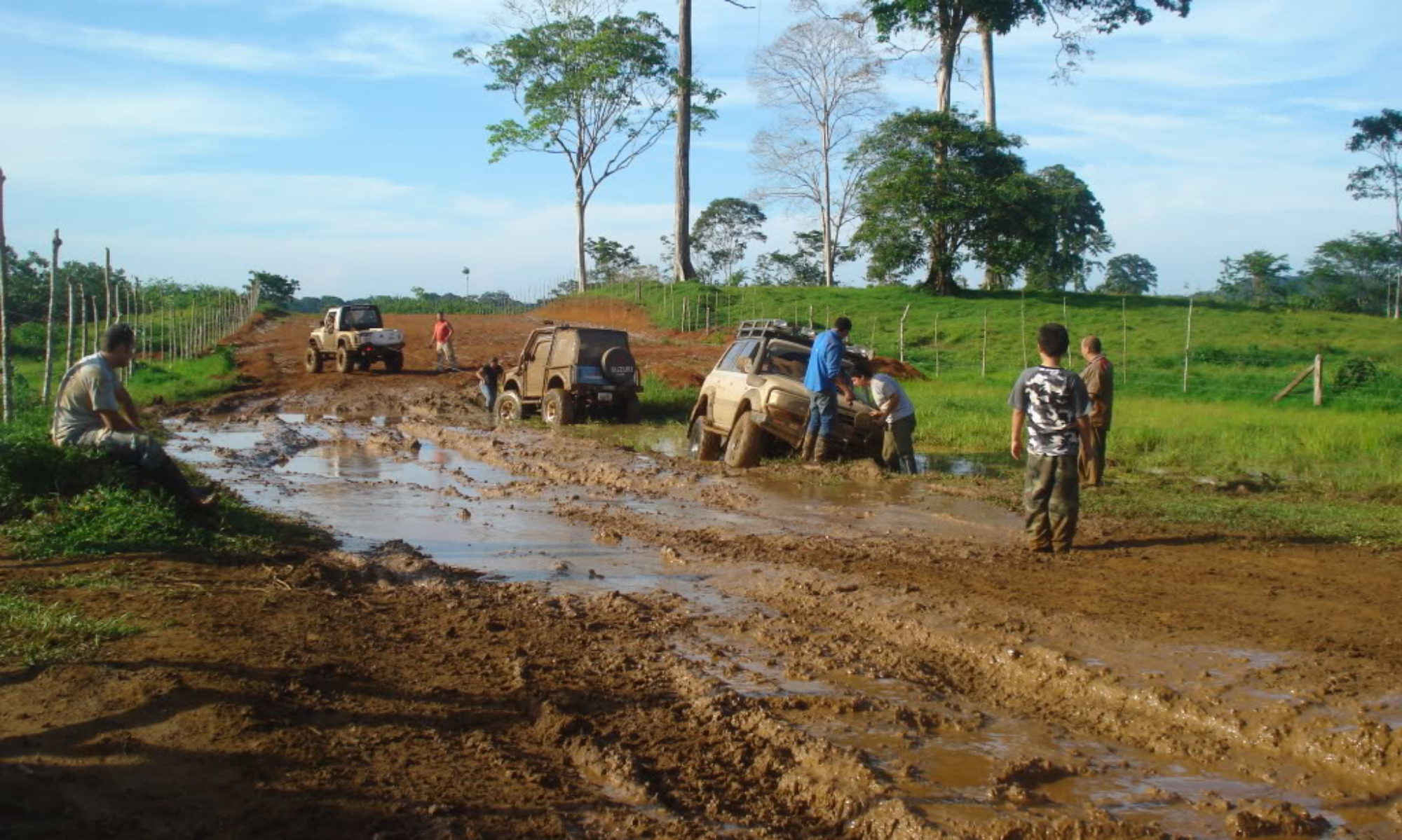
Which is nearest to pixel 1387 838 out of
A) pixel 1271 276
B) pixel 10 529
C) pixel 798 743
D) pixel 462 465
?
pixel 798 743

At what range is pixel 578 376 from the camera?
19.3m

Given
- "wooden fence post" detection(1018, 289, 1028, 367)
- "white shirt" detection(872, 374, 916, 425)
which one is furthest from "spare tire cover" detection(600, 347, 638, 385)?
"wooden fence post" detection(1018, 289, 1028, 367)

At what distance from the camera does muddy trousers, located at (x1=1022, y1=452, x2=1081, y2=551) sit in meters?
8.36

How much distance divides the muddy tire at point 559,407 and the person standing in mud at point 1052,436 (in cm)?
1174

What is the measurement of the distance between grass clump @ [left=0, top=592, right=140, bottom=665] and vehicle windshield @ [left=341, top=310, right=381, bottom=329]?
2518 centimetres

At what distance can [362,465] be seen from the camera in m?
15.1

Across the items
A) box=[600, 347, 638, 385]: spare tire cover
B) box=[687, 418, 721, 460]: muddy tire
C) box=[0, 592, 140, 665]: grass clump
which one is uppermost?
box=[600, 347, 638, 385]: spare tire cover

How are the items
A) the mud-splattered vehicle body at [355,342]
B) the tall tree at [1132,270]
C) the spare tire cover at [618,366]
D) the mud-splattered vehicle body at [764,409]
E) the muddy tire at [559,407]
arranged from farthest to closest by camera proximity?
the tall tree at [1132,270], the mud-splattered vehicle body at [355,342], the spare tire cover at [618,366], the muddy tire at [559,407], the mud-splattered vehicle body at [764,409]

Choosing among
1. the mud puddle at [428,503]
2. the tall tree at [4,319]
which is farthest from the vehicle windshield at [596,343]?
the tall tree at [4,319]

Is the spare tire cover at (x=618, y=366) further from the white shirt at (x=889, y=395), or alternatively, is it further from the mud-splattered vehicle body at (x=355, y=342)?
the mud-splattered vehicle body at (x=355, y=342)

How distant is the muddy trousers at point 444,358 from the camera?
1215 inches

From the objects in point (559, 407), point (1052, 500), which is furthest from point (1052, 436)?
point (559, 407)

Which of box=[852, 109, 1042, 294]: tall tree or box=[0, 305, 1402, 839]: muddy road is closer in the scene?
box=[0, 305, 1402, 839]: muddy road

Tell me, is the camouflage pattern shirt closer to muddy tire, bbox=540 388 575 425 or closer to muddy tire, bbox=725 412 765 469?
muddy tire, bbox=725 412 765 469
